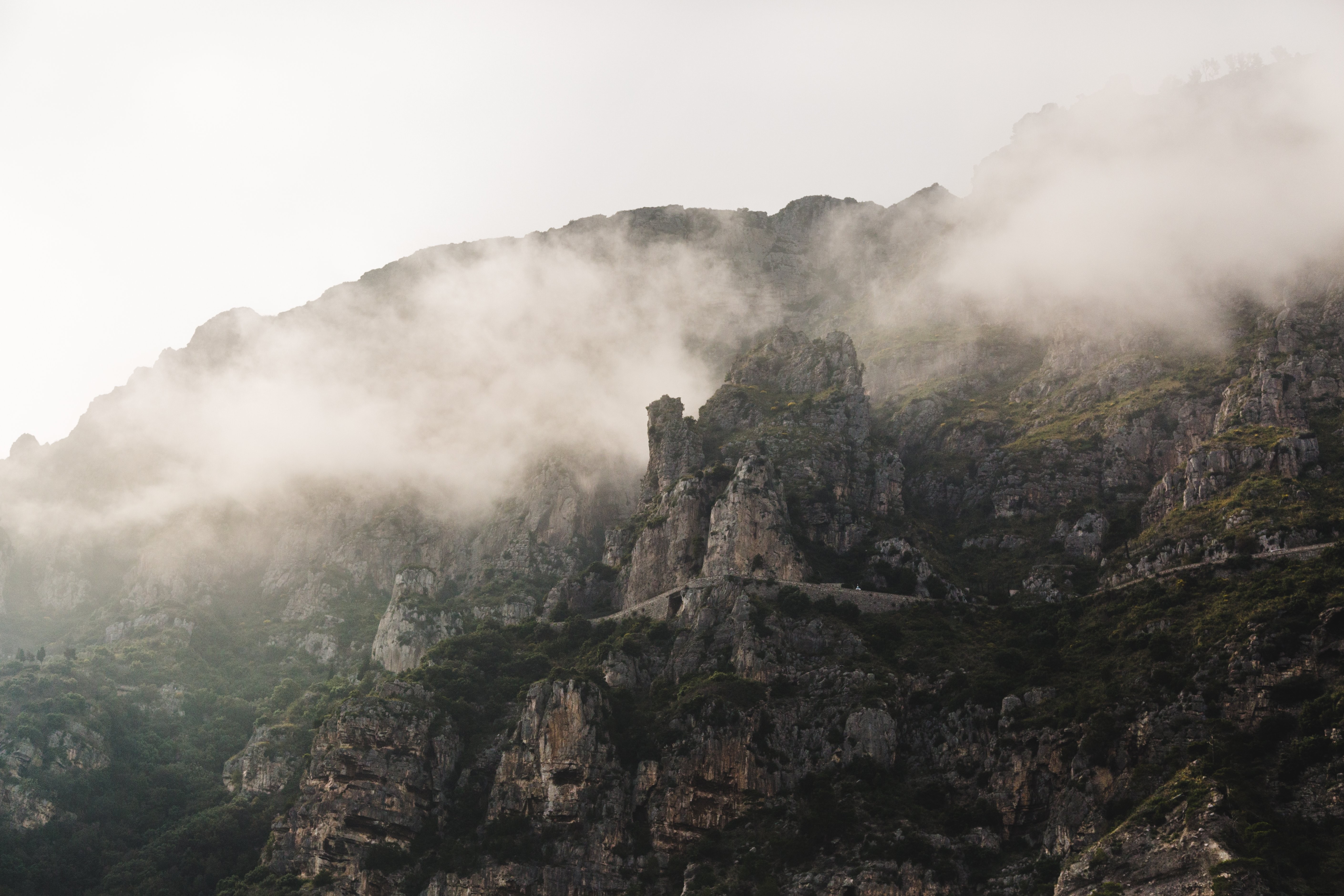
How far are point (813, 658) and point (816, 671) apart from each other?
83.9 inches

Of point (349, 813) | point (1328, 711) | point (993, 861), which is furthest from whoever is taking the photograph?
point (349, 813)

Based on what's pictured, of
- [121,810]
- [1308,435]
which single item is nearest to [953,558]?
[1308,435]

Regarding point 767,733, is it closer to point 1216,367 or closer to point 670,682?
point 670,682

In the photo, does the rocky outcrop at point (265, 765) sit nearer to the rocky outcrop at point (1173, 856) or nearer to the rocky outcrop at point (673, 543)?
the rocky outcrop at point (673, 543)

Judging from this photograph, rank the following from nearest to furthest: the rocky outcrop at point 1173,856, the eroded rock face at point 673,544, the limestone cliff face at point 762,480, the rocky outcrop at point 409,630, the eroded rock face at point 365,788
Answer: the rocky outcrop at point 1173,856
the eroded rock face at point 365,788
the limestone cliff face at point 762,480
the eroded rock face at point 673,544
the rocky outcrop at point 409,630

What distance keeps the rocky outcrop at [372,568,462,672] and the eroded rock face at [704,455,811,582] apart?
43448 mm

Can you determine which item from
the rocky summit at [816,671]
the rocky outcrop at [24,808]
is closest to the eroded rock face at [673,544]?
the rocky summit at [816,671]

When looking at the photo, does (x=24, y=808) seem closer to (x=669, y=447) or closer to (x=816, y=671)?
(x=669, y=447)

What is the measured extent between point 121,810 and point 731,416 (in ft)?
303

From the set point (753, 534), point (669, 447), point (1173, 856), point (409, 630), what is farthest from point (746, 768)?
point (409, 630)

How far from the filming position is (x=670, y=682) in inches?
4405

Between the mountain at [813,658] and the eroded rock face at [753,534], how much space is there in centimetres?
42

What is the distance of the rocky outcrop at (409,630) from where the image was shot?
150m

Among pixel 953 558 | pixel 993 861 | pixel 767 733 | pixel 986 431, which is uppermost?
pixel 986 431
